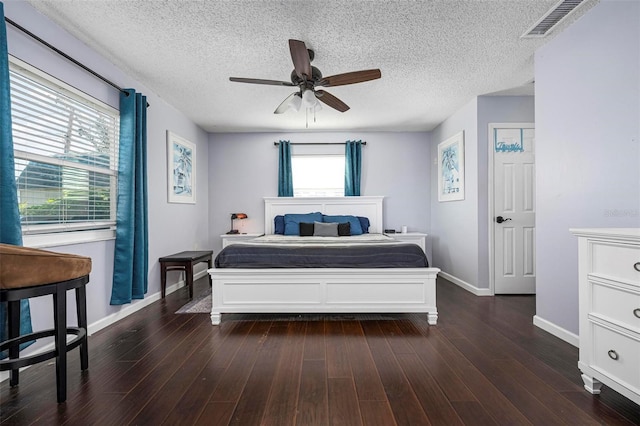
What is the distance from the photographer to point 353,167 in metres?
5.28

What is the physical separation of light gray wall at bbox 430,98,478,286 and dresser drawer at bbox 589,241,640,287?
7.50 feet

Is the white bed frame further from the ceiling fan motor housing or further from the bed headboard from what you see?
the bed headboard

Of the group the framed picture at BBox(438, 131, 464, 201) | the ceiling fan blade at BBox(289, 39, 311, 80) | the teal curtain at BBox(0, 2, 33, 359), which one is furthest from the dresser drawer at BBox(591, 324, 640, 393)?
the teal curtain at BBox(0, 2, 33, 359)

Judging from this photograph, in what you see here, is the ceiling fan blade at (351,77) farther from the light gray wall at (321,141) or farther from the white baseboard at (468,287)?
the white baseboard at (468,287)

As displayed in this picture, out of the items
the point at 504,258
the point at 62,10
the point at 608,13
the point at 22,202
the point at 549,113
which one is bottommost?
the point at 504,258

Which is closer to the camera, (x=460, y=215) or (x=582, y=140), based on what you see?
(x=582, y=140)

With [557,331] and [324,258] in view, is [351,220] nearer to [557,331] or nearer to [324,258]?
[324,258]

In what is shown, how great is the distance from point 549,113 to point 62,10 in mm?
3914

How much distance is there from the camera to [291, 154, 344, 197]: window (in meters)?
5.45

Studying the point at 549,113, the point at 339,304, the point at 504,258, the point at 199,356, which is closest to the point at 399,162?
the point at 504,258

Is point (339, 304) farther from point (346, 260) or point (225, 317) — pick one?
point (225, 317)

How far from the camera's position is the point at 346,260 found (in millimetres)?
2871

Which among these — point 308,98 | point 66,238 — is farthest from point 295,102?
point 66,238

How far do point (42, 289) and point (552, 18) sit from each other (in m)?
3.78
